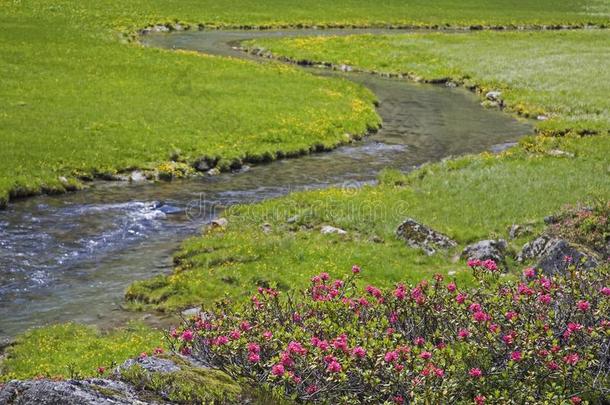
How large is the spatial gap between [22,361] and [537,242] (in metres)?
14.1

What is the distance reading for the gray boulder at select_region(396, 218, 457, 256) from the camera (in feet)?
80.1

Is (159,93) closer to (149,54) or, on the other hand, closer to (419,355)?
(149,54)

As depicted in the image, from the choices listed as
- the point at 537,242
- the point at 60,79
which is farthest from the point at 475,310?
the point at 60,79

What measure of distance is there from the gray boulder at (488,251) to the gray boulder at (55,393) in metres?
15.5

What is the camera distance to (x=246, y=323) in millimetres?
10594

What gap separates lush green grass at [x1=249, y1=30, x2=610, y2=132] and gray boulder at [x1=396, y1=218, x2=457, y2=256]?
884 inches

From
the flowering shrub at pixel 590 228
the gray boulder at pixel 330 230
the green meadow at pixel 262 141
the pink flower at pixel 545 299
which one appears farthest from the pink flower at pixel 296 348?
the gray boulder at pixel 330 230

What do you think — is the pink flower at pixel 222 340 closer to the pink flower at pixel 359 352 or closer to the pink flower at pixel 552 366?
the pink flower at pixel 359 352

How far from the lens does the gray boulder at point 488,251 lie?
2228 cm

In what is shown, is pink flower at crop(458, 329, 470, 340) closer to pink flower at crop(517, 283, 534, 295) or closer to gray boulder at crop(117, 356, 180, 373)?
pink flower at crop(517, 283, 534, 295)

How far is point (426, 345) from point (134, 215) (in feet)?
63.9

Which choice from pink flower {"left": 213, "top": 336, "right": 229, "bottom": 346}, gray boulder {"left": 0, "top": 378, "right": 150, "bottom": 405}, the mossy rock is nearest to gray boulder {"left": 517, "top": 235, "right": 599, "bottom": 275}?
pink flower {"left": 213, "top": 336, "right": 229, "bottom": 346}

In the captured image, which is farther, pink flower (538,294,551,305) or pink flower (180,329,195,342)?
pink flower (538,294,551,305)

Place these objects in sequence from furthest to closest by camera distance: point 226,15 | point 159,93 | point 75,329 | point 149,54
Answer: point 226,15
point 149,54
point 159,93
point 75,329
